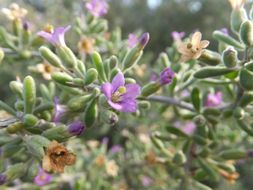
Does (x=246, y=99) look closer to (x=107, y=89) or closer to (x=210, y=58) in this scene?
(x=210, y=58)

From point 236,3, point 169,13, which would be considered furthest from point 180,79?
point 169,13

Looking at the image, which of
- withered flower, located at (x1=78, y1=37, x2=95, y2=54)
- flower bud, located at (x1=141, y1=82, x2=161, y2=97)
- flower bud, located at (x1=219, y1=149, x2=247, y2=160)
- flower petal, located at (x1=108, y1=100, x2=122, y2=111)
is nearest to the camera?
flower petal, located at (x1=108, y1=100, x2=122, y2=111)

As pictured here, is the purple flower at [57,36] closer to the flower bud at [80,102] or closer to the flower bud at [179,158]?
the flower bud at [80,102]

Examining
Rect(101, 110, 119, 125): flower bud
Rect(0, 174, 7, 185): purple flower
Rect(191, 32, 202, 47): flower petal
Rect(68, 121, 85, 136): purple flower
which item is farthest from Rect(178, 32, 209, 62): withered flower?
Rect(0, 174, 7, 185): purple flower

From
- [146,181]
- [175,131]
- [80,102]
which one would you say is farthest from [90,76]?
[146,181]

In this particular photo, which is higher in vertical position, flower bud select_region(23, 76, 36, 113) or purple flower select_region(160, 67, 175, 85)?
flower bud select_region(23, 76, 36, 113)

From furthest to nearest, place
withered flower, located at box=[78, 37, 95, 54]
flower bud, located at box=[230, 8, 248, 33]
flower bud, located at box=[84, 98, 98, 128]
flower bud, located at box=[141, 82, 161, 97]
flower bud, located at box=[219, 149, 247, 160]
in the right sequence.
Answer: withered flower, located at box=[78, 37, 95, 54] < flower bud, located at box=[219, 149, 247, 160] < flower bud, located at box=[230, 8, 248, 33] < flower bud, located at box=[141, 82, 161, 97] < flower bud, located at box=[84, 98, 98, 128]

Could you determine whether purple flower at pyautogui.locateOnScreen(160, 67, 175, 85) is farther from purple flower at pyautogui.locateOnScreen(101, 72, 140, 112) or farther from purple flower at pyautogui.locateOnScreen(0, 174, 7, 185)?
purple flower at pyautogui.locateOnScreen(0, 174, 7, 185)
